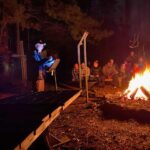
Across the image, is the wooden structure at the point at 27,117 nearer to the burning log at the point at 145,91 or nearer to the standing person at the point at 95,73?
the burning log at the point at 145,91

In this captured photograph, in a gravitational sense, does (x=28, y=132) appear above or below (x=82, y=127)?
above

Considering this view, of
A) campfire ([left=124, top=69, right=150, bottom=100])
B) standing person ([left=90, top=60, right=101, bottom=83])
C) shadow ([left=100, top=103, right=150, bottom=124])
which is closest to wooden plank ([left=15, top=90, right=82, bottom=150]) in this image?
shadow ([left=100, top=103, right=150, bottom=124])

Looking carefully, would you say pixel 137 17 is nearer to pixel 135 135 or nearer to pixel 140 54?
pixel 140 54

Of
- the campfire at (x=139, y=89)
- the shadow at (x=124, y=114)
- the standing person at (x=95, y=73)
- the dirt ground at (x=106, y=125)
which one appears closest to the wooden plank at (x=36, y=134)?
the dirt ground at (x=106, y=125)

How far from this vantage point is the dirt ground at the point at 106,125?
280 inches

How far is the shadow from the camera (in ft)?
29.3

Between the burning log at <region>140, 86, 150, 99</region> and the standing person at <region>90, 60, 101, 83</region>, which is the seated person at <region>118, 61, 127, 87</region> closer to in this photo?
the standing person at <region>90, 60, 101, 83</region>

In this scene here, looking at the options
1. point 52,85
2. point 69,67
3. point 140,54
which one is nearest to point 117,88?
point 52,85

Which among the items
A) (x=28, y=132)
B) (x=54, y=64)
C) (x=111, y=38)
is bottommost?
(x=28, y=132)

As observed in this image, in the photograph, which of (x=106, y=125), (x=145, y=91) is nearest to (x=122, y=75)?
(x=145, y=91)

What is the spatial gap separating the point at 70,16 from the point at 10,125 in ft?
33.6

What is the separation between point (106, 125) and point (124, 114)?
112cm

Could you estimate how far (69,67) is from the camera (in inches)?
781

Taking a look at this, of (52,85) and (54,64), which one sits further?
(52,85)
